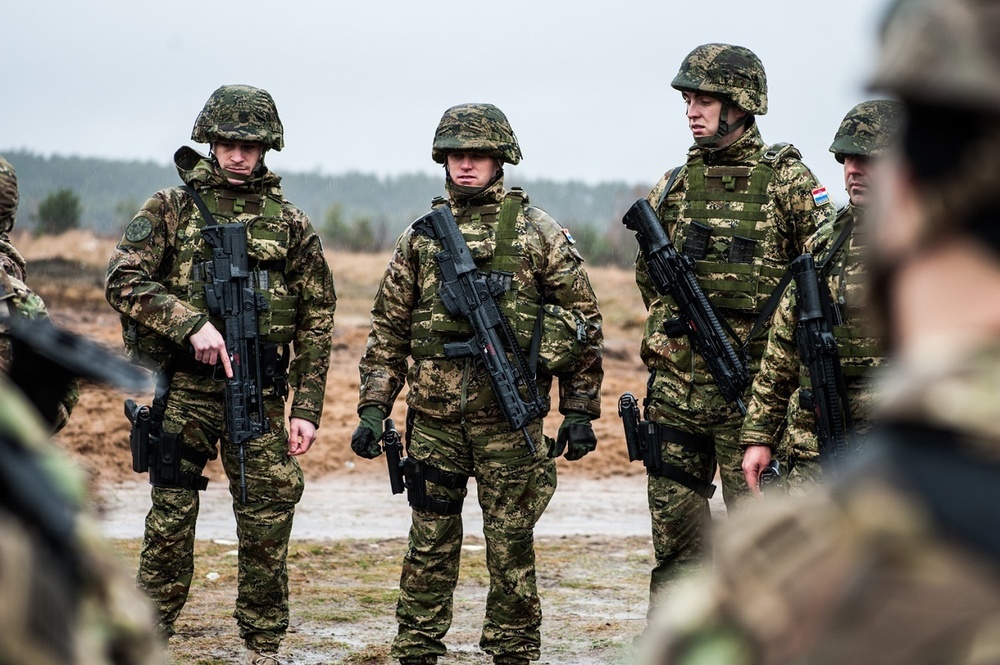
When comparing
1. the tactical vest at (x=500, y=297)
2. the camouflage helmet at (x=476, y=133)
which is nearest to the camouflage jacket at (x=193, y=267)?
the tactical vest at (x=500, y=297)

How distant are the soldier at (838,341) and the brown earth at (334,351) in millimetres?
3105

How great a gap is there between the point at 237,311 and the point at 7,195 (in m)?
1.36

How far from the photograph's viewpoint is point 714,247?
6.32m

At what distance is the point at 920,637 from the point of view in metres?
1.05

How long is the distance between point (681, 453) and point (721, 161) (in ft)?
4.75

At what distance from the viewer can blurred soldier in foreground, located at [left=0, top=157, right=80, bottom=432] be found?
163 inches

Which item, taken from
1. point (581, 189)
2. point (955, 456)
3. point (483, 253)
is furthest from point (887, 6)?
point (581, 189)

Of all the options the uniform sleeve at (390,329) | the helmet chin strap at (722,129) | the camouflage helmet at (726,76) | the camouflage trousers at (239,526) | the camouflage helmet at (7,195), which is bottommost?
the camouflage trousers at (239,526)

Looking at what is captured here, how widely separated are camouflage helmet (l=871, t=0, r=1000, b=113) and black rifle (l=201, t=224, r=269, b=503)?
5282 millimetres

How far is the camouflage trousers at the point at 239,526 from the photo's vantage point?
615 centimetres

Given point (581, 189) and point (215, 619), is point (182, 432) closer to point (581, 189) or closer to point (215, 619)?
point (215, 619)

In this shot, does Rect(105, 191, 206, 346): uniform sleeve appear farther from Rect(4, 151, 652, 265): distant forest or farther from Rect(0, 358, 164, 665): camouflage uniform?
Rect(4, 151, 652, 265): distant forest

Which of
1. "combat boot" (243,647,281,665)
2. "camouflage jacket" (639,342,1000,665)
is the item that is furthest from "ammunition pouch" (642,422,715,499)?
"camouflage jacket" (639,342,1000,665)

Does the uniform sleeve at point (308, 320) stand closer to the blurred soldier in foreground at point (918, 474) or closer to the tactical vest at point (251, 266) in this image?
the tactical vest at point (251, 266)
